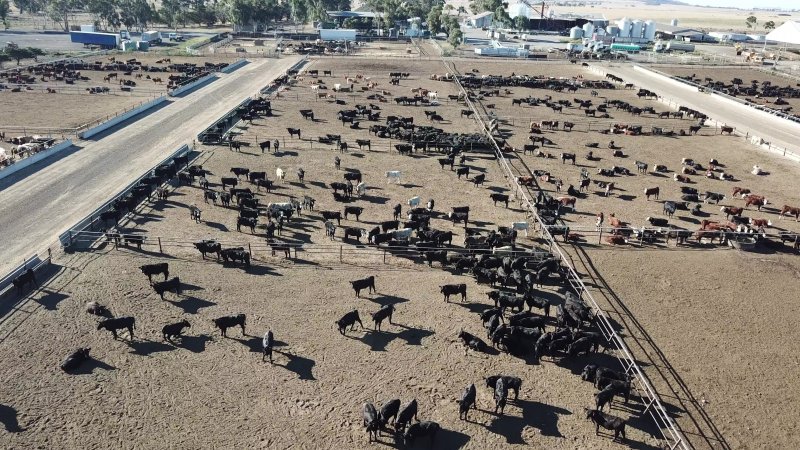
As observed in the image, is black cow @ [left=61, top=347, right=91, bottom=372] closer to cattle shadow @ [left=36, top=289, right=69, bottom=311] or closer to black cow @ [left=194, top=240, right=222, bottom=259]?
cattle shadow @ [left=36, top=289, right=69, bottom=311]

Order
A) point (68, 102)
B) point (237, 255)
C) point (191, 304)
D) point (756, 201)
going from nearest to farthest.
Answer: point (191, 304)
point (237, 255)
point (756, 201)
point (68, 102)

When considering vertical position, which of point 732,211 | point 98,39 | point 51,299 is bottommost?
point 51,299

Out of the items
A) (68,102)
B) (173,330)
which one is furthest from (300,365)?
(68,102)

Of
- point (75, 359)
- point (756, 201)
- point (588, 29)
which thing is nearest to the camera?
point (75, 359)

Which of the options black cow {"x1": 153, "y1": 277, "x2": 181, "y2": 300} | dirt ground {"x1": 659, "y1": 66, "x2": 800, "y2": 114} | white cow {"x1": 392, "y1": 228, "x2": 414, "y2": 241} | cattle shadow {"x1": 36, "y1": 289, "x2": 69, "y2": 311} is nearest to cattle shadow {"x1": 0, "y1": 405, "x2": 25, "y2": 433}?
cattle shadow {"x1": 36, "y1": 289, "x2": 69, "y2": 311}

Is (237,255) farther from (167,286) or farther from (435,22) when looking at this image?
(435,22)
